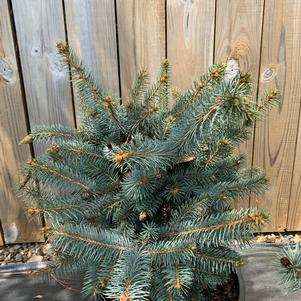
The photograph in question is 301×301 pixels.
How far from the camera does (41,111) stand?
154 cm

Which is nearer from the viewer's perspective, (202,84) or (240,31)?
(202,84)

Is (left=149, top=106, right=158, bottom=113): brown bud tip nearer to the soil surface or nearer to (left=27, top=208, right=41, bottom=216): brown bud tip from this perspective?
(left=27, top=208, right=41, bottom=216): brown bud tip

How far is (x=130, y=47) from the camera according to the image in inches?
57.9

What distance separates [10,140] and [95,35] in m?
0.63

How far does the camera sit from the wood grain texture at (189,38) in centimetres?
142

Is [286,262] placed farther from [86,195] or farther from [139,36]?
[139,36]

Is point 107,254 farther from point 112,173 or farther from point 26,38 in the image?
point 26,38

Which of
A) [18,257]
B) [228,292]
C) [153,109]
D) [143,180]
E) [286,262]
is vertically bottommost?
[18,257]

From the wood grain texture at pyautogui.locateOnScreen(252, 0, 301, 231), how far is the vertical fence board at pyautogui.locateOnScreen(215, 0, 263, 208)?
36 mm

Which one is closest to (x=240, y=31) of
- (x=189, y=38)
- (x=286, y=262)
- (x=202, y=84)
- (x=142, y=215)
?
(x=189, y=38)

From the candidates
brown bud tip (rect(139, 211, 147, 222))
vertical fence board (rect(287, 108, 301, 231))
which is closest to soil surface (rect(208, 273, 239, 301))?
brown bud tip (rect(139, 211, 147, 222))

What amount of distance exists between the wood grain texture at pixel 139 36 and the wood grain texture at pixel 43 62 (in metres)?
0.26

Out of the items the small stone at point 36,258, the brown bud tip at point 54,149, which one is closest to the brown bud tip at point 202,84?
the brown bud tip at point 54,149

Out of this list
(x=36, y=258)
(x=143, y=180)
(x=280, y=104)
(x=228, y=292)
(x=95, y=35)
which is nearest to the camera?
(x=143, y=180)
